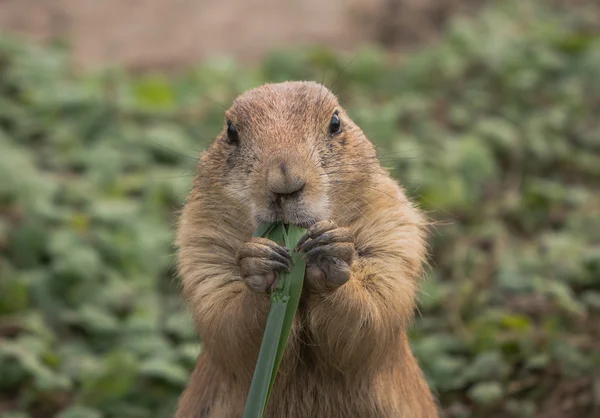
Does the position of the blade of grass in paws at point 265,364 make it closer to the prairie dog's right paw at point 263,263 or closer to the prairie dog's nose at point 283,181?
the prairie dog's right paw at point 263,263

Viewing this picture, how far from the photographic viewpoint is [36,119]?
742 cm

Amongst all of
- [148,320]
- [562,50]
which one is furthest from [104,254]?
[562,50]

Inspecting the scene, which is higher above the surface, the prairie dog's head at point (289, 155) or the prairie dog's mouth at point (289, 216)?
the prairie dog's head at point (289, 155)

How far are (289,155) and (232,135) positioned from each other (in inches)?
18.7

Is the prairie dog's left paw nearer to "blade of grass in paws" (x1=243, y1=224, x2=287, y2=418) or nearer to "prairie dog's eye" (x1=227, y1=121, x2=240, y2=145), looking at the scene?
"blade of grass in paws" (x1=243, y1=224, x2=287, y2=418)

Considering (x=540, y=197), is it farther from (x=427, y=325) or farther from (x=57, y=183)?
(x=57, y=183)

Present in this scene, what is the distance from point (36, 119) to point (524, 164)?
3.53 meters

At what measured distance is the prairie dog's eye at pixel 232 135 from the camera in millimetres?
3861

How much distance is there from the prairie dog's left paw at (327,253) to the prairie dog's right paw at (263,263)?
0.07 metres

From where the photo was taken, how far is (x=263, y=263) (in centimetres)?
329

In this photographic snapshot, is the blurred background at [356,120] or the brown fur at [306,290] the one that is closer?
the brown fur at [306,290]

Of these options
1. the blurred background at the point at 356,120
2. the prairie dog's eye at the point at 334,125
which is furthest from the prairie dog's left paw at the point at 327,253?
the blurred background at the point at 356,120

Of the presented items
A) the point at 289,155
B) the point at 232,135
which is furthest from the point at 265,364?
the point at 232,135

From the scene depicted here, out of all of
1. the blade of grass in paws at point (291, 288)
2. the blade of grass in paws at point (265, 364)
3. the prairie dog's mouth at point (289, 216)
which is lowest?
the blade of grass in paws at point (265, 364)
